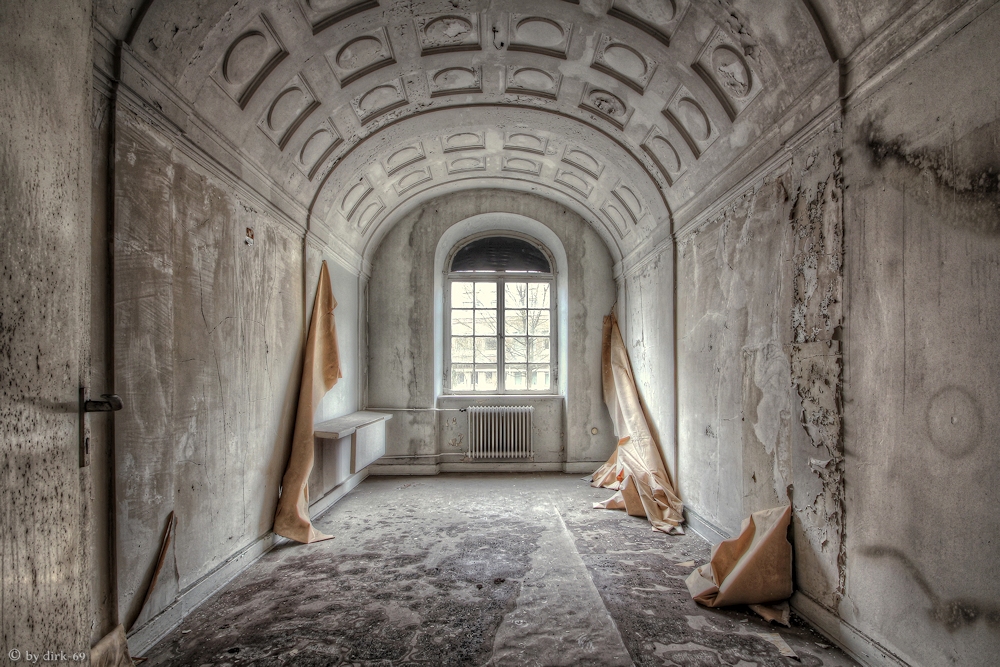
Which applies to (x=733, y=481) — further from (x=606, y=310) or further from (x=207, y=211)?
(x=207, y=211)

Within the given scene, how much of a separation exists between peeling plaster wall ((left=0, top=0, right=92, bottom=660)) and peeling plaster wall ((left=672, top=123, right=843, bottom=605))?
3.04 meters

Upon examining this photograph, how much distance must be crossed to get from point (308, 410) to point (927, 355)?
4.07 metres

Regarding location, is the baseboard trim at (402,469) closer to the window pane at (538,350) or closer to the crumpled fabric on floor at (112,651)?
the window pane at (538,350)

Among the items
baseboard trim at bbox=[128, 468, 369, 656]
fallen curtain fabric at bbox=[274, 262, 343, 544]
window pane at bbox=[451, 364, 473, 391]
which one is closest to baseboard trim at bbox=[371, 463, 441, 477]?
window pane at bbox=[451, 364, 473, 391]

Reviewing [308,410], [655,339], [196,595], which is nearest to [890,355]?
[655,339]

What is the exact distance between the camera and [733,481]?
3588mm

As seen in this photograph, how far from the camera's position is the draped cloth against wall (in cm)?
459

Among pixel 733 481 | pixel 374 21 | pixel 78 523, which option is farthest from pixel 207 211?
pixel 733 481

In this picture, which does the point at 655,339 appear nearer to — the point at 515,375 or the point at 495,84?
the point at 515,375

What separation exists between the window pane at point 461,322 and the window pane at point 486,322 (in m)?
0.12

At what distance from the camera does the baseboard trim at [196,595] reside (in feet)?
8.00

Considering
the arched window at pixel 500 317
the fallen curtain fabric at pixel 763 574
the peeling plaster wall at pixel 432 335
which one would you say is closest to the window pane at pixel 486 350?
the arched window at pixel 500 317

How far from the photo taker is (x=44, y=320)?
115 cm

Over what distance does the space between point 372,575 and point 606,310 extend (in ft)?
14.7
